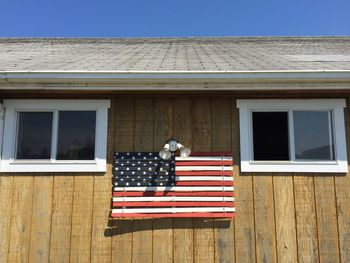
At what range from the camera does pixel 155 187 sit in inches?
165

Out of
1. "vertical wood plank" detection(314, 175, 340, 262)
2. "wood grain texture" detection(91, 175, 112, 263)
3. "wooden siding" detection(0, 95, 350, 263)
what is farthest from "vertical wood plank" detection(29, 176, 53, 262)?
"vertical wood plank" detection(314, 175, 340, 262)

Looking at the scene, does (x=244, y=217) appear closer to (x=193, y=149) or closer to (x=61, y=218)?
(x=193, y=149)

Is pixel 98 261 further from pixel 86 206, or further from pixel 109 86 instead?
pixel 109 86

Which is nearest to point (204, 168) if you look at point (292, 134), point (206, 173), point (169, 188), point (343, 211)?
point (206, 173)

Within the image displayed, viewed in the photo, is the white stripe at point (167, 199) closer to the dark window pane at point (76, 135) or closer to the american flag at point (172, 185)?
the american flag at point (172, 185)

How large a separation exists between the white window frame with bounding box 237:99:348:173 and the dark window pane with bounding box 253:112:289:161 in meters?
0.06

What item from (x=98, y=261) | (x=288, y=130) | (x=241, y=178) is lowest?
(x=98, y=261)

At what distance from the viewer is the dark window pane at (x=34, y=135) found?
14.2ft

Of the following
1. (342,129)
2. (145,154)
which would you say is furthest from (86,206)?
(342,129)

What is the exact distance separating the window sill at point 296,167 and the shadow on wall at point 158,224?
2.40 ft

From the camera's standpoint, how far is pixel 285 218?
416cm

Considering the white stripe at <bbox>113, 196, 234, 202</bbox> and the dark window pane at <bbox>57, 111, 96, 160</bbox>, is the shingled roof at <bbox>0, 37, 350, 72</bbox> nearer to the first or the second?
the dark window pane at <bbox>57, 111, 96, 160</bbox>

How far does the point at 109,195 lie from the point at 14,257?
4.25 feet

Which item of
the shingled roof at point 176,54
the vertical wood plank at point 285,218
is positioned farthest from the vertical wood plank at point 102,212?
the vertical wood plank at point 285,218
